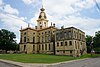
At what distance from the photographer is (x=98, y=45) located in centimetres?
7094

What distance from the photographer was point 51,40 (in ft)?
206

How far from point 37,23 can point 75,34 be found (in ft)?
84.2

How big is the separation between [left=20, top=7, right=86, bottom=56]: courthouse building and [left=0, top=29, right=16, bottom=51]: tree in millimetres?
10081

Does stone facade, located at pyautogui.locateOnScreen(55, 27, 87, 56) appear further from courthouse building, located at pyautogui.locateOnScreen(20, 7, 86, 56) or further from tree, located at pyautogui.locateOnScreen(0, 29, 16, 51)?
tree, located at pyautogui.locateOnScreen(0, 29, 16, 51)

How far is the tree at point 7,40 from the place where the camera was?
75062mm

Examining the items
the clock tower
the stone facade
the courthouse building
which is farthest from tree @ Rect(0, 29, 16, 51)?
the stone facade

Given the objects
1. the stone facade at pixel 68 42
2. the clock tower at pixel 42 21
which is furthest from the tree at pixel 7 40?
the stone facade at pixel 68 42

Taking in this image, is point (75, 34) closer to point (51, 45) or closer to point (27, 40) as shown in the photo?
point (51, 45)

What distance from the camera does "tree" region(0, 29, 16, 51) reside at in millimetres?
75062

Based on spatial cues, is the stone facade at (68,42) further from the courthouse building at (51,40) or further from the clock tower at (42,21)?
the clock tower at (42,21)

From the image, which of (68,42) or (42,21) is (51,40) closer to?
(68,42)

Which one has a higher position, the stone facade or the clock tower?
the clock tower

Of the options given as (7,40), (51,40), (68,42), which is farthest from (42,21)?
(68,42)

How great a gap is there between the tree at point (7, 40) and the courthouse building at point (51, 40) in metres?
10.1
